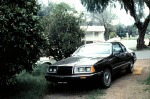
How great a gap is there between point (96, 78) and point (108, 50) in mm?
1881

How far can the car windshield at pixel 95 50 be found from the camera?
945cm

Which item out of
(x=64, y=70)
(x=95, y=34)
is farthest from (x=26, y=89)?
(x=95, y=34)

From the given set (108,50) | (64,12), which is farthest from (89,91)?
(64,12)

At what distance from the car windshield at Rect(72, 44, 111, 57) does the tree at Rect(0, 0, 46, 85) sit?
2544mm

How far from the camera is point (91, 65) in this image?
26.5 ft

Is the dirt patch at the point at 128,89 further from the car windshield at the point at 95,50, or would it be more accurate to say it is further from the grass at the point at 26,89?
the grass at the point at 26,89

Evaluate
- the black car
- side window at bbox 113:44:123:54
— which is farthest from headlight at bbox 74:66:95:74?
side window at bbox 113:44:123:54

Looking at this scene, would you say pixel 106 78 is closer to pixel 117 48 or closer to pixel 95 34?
pixel 117 48

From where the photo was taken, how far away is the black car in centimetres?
802

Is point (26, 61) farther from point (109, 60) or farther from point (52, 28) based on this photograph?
point (52, 28)

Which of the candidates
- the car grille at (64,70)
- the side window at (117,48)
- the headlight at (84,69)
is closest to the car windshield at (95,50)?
the side window at (117,48)

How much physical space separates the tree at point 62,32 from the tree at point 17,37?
5.16 m

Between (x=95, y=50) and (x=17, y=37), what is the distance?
3916 millimetres

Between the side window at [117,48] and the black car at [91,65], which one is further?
the side window at [117,48]
